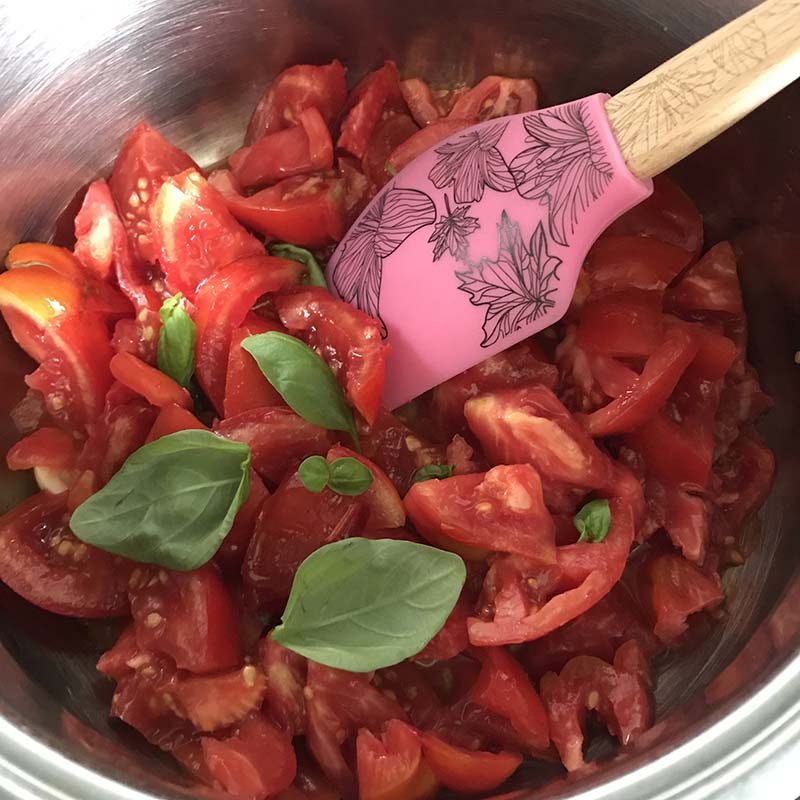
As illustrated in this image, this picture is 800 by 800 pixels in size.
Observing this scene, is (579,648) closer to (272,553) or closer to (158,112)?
(272,553)

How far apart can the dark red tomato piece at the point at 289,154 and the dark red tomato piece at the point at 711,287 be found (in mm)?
756

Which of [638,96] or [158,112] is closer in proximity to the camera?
[638,96]

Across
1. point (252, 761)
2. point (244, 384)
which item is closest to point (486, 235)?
point (244, 384)

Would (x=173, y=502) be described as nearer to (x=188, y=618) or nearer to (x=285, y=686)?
(x=188, y=618)

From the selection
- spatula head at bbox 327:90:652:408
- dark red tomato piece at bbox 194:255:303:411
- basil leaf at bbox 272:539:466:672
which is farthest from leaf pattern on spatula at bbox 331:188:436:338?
basil leaf at bbox 272:539:466:672

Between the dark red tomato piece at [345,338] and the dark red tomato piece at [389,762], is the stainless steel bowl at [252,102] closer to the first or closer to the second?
the dark red tomato piece at [389,762]

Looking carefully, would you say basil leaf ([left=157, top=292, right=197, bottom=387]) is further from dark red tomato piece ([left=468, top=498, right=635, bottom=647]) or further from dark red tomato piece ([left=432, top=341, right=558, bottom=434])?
dark red tomato piece ([left=468, top=498, right=635, bottom=647])

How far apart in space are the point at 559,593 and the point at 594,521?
5.3 inches

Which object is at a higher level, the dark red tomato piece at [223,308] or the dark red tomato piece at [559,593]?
the dark red tomato piece at [223,308]

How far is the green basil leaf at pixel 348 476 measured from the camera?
136cm

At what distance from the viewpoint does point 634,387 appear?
1438 millimetres

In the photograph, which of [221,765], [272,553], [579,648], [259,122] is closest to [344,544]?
[272,553]

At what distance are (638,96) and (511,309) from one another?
0.39 meters

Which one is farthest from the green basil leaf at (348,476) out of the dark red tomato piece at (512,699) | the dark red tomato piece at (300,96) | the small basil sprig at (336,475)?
the dark red tomato piece at (300,96)
